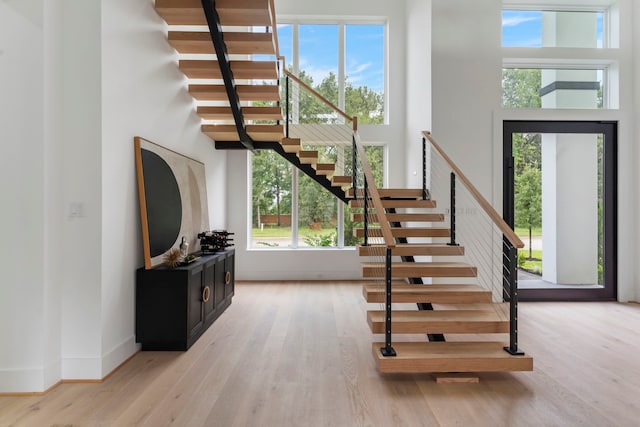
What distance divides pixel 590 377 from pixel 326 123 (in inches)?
211

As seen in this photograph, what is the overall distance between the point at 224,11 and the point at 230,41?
13.9 inches

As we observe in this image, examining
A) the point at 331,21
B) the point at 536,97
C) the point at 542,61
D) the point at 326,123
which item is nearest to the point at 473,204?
the point at 536,97

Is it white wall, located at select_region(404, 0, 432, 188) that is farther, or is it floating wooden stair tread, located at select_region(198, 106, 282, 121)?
white wall, located at select_region(404, 0, 432, 188)

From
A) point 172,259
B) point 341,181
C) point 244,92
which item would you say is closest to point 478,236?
point 341,181

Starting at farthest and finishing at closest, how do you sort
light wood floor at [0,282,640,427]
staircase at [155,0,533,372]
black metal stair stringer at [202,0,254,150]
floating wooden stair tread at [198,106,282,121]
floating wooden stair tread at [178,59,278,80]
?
floating wooden stair tread at [198,106,282,121] < floating wooden stair tread at [178,59,278,80] < black metal stair stringer at [202,0,254,150] < staircase at [155,0,533,372] < light wood floor at [0,282,640,427]

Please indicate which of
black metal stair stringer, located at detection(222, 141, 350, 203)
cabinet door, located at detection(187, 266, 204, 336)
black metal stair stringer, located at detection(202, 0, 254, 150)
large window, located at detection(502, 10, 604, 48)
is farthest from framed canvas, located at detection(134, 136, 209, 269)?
large window, located at detection(502, 10, 604, 48)

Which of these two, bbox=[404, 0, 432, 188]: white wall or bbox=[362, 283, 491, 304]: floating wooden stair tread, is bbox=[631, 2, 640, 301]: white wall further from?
bbox=[362, 283, 491, 304]: floating wooden stair tread

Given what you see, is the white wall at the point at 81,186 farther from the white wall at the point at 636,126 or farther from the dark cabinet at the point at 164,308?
the white wall at the point at 636,126

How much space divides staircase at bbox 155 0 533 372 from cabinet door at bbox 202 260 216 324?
167cm

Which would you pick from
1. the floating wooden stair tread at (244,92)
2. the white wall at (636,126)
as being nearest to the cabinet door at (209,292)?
the floating wooden stair tread at (244,92)

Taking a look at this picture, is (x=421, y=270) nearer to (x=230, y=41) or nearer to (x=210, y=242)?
(x=210, y=242)

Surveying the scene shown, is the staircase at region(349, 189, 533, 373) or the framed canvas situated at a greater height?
the framed canvas

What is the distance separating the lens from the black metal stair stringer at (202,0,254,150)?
3.61 m

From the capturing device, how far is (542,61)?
5445 mm
